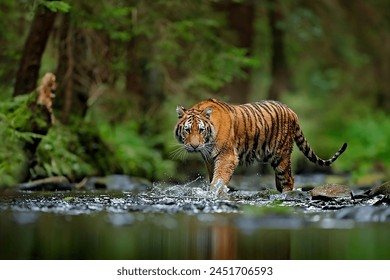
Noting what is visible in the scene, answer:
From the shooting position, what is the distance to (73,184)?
1233 centimetres

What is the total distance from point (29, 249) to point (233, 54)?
926 centimetres

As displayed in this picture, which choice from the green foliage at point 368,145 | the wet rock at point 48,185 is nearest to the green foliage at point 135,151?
the wet rock at point 48,185

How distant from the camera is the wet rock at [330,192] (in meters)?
9.84

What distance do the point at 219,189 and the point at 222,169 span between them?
260 millimetres

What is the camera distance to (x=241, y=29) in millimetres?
22047

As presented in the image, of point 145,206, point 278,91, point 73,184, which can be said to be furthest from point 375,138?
point 145,206

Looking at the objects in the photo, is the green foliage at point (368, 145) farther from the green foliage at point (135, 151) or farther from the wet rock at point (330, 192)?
the wet rock at point (330, 192)

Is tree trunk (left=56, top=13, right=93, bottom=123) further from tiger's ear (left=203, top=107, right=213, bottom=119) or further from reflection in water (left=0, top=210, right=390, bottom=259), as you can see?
reflection in water (left=0, top=210, right=390, bottom=259)

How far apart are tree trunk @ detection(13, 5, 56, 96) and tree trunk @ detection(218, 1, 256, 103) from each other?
9190 mm

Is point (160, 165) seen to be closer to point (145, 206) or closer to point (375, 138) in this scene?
point (145, 206)

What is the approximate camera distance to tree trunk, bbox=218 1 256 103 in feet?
71.2

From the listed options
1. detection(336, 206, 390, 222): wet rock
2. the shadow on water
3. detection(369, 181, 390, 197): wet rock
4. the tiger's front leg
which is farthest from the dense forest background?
detection(336, 206, 390, 222): wet rock

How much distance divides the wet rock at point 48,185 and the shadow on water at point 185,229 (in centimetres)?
157

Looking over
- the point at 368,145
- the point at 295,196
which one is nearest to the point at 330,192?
the point at 295,196
